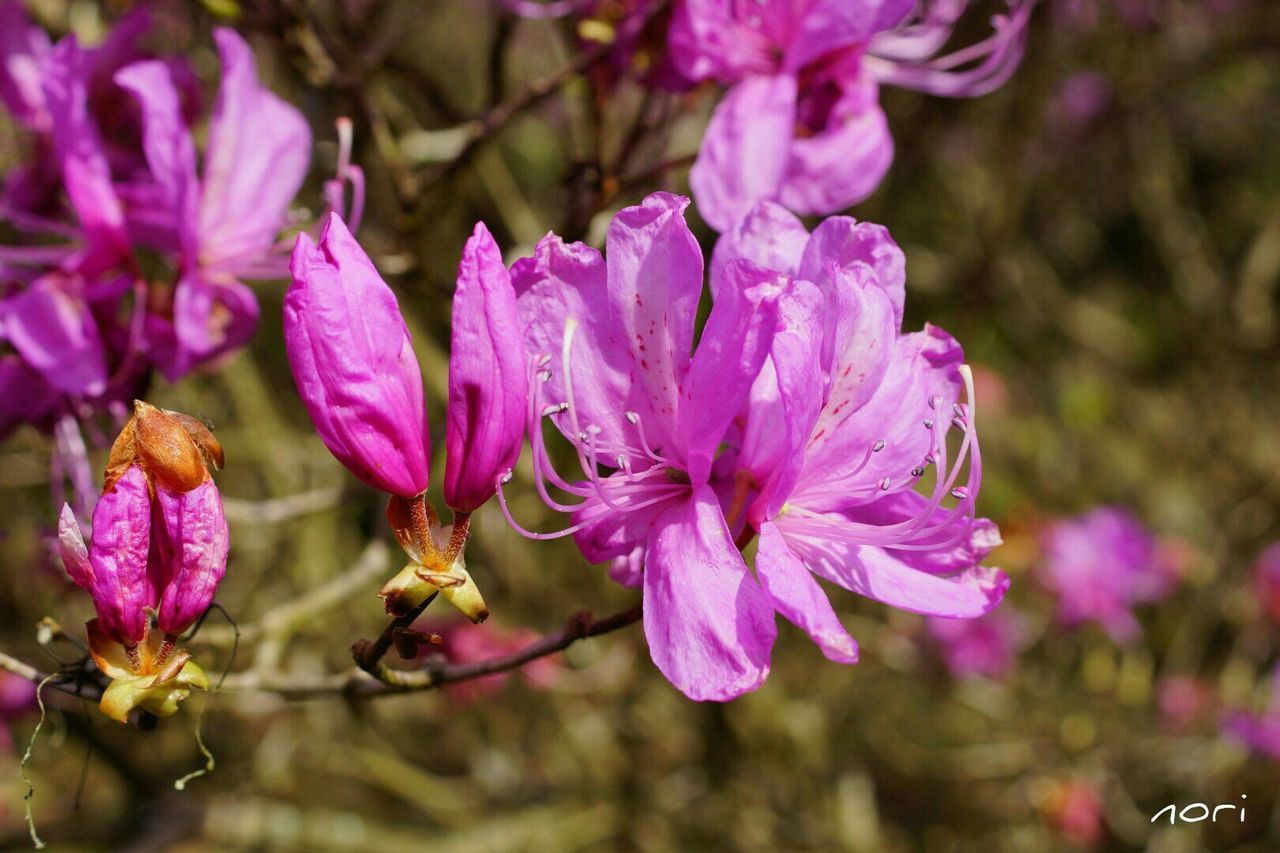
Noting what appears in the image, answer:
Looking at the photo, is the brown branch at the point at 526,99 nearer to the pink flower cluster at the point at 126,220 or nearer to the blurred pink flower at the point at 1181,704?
the pink flower cluster at the point at 126,220

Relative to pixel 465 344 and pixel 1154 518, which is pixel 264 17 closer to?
pixel 465 344

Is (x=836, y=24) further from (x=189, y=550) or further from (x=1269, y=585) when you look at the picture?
(x=1269, y=585)

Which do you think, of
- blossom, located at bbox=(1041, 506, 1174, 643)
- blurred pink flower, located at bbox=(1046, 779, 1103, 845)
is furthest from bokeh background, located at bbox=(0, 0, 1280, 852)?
blossom, located at bbox=(1041, 506, 1174, 643)

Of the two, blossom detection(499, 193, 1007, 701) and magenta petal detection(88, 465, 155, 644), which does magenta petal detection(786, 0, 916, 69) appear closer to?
blossom detection(499, 193, 1007, 701)

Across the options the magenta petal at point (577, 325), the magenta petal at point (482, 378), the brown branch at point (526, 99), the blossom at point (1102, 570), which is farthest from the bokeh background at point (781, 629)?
the magenta petal at point (482, 378)

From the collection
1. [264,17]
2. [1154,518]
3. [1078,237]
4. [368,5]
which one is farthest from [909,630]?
[1078,237]

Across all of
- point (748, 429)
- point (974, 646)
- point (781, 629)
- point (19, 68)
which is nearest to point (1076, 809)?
point (974, 646)
